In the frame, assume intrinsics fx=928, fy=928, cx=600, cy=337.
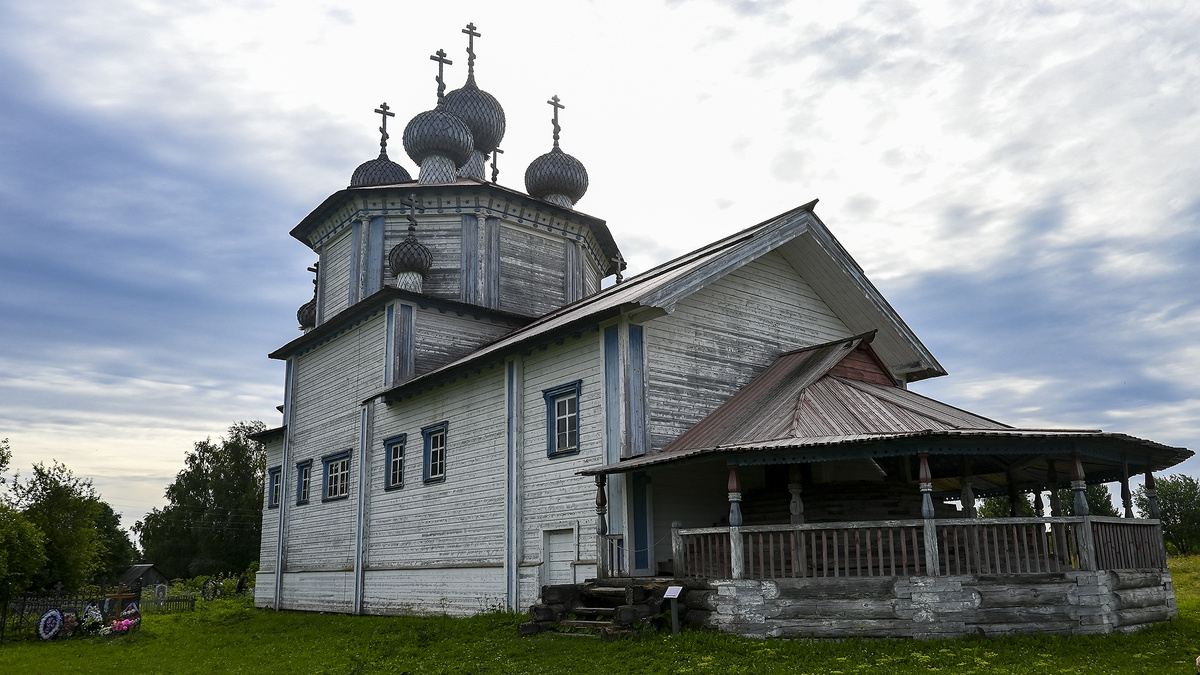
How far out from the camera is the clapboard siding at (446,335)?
21578mm

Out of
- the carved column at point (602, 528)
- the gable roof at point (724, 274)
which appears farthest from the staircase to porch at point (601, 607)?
the gable roof at point (724, 274)

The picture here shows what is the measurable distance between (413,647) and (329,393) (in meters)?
11.1

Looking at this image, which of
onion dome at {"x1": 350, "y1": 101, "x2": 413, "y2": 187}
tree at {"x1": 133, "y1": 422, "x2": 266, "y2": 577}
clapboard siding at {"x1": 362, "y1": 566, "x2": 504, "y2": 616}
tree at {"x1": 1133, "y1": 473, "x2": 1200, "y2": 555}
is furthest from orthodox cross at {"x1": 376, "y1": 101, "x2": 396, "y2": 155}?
tree at {"x1": 1133, "y1": 473, "x2": 1200, "y2": 555}

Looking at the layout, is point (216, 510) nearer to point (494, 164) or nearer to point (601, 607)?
point (494, 164)

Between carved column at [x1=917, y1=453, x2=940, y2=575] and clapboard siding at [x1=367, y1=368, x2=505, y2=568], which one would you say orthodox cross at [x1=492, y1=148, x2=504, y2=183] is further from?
carved column at [x1=917, y1=453, x2=940, y2=575]

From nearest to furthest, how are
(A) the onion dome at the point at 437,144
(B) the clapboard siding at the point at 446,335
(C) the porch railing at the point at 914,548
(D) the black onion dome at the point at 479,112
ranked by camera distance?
(C) the porch railing at the point at 914,548, (B) the clapboard siding at the point at 446,335, (A) the onion dome at the point at 437,144, (D) the black onion dome at the point at 479,112

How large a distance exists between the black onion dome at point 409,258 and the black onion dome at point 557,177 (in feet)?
16.2

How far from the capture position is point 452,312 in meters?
22.3

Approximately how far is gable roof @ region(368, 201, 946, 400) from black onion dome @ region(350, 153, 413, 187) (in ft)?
29.2

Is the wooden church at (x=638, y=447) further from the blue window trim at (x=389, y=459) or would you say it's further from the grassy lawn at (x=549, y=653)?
the grassy lawn at (x=549, y=653)

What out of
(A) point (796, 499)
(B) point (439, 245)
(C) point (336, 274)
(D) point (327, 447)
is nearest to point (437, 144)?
(B) point (439, 245)

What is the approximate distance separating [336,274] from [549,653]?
632 inches

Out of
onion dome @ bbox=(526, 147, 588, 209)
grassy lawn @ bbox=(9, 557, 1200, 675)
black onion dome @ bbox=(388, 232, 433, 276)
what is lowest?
grassy lawn @ bbox=(9, 557, 1200, 675)

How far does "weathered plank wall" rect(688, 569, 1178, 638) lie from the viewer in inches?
452
